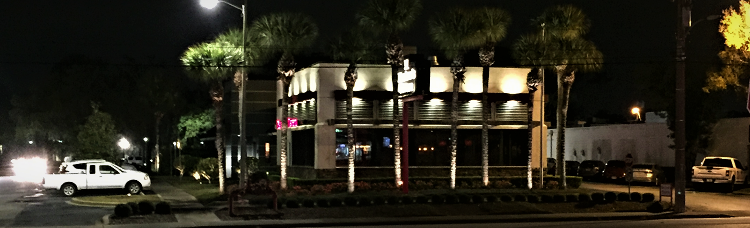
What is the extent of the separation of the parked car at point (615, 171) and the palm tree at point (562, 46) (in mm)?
13287

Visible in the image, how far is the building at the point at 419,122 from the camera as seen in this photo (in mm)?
35094

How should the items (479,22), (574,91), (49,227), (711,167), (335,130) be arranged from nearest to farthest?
(49,227), (479,22), (335,130), (711,167), (574,91)

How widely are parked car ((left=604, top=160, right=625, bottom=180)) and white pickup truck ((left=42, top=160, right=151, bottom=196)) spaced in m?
26.2

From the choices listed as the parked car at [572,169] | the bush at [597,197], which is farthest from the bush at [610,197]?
the parked car at [572,169]

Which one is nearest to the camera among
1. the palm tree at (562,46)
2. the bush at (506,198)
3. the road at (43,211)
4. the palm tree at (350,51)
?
the road at (43,211)

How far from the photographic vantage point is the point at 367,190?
104 feet

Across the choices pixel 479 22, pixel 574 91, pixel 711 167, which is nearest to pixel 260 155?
pixel 479 22

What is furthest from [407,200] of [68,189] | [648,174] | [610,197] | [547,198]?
[648,174]

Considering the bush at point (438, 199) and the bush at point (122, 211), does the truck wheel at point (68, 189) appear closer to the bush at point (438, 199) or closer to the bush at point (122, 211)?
the bush at point (122, 211)

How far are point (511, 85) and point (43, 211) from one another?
66.4ft

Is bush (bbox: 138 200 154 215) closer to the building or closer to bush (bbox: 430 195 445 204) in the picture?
bush (bbox: 430 195 445 204)

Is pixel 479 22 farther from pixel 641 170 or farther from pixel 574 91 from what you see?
pixel 574 91

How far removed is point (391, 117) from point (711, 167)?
15.5 metres

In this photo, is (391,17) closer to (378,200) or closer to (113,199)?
(378,200)
